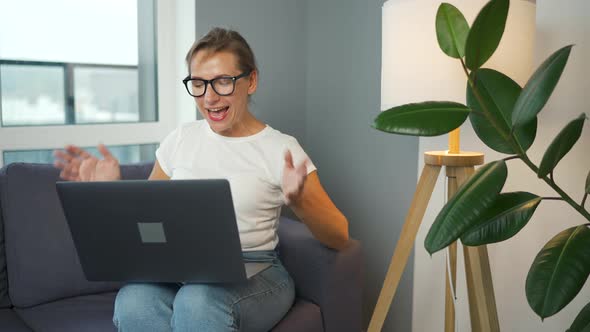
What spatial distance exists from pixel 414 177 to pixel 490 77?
3.41ft

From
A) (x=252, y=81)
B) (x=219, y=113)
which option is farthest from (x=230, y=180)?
(x=252, y=81)

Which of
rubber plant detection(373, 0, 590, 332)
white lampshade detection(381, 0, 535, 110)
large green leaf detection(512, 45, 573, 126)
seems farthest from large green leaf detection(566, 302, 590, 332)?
white lampshade detection(381, 0, 535, 110)

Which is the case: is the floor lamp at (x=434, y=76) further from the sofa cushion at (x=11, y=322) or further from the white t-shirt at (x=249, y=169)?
the sofa cushion at (x=11, y=322)

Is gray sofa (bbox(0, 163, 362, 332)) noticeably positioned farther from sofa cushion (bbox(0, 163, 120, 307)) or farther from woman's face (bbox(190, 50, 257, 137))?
woman's face (bbox(190, 50, 257, 137))

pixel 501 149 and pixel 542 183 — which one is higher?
pixel 501 149

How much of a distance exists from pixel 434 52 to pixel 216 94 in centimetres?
61

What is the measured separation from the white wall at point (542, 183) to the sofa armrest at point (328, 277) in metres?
0.43

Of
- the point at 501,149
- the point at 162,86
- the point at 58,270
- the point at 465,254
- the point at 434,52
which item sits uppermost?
the point at 434,52

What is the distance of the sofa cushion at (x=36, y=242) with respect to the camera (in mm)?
2006

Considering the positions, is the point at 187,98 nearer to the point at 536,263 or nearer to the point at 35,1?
the point at 35,1

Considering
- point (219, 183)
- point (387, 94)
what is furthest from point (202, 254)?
point (387, 94)

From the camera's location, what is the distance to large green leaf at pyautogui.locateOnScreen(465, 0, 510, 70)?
123 cm

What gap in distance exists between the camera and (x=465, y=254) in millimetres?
1759

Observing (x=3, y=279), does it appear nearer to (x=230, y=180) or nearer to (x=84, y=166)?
(x=84, y=166)
